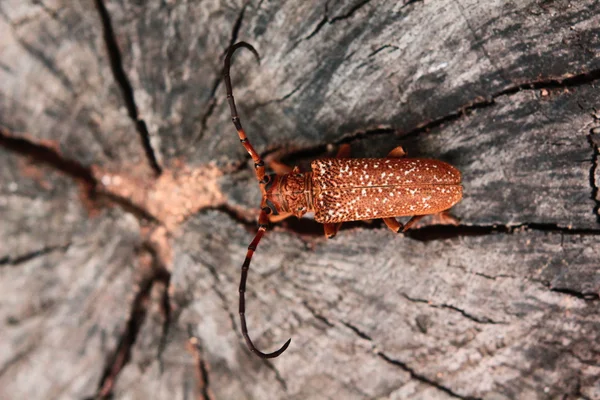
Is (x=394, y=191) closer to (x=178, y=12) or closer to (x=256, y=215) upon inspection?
(x=256, y=215)

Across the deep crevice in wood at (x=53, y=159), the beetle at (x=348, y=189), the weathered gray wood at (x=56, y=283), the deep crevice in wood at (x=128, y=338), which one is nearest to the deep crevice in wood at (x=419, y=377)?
the beetle at (x=348, y=189)

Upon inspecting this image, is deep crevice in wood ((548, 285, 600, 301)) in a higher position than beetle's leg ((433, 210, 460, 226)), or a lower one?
lower

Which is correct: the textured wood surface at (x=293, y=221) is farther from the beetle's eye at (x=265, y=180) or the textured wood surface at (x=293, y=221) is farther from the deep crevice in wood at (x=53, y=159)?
the beetle's eye at (x=265, y=180)

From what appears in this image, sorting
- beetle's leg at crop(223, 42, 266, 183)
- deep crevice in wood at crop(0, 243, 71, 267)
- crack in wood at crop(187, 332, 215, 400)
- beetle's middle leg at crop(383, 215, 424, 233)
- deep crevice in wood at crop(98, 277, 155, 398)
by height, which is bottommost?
crack in wood at crop(187, 332, 215, 400)

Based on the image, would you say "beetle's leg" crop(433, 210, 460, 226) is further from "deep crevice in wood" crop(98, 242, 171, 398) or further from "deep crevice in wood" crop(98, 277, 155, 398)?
"deep crevice in wood" crop(98, 277, 155, 398)

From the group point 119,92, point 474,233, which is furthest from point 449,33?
point 119,92

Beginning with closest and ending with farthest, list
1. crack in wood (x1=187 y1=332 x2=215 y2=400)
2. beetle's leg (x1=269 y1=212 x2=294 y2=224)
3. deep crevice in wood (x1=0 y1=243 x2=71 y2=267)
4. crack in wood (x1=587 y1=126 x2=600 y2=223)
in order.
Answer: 1. crack in wood (x1=587 y1=126 x2=600 y2=223)
2. beetle's leg (x1=269 y1=212 x2=294 y2=224)
3. crack in wood (x1=187 y1=332 x2=215 y2=400)
4. deep crevice in wood (x1=0 y1=243 x2=71 y2=267)

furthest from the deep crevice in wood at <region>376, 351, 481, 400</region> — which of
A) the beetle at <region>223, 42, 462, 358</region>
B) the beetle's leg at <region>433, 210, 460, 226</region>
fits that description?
the beetle's leg at <region>433, 210, 460, 226</region>

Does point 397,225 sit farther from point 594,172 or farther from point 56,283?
point 56,283
